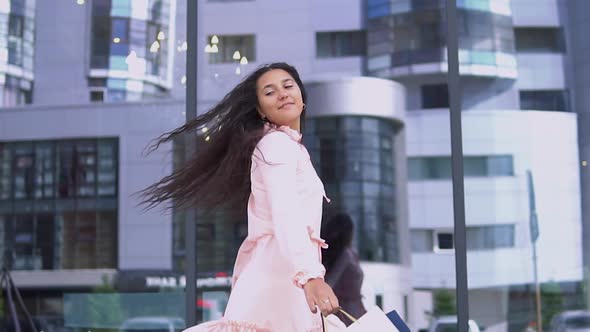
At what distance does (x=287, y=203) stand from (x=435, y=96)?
3.99 metres

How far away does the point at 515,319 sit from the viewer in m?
5.82

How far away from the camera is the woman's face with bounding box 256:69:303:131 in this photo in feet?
8.71

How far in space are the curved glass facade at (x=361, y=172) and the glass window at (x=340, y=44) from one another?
0.54 meters

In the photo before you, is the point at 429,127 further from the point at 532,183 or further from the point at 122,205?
the point at 122,205

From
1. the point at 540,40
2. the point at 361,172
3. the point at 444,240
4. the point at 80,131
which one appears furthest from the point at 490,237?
the point at 80,131

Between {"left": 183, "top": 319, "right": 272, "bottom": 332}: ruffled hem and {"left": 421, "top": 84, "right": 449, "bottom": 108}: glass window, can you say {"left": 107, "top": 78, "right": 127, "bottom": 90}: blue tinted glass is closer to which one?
{"left": 421, "top": 84, "right": 449, "bottom": 108}: glass window

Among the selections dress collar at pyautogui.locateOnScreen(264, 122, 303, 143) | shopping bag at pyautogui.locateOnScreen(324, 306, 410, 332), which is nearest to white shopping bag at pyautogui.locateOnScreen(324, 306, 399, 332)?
shopping bag at pyautogui.locateOnScreen(324, 306, 410, 332)

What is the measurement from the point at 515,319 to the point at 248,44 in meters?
2.54

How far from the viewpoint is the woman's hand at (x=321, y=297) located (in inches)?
85.4

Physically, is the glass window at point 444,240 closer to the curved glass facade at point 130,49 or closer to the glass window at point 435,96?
the glass window at point 435,96

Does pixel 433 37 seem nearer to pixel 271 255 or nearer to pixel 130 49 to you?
pixel 130 49

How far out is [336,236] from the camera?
247 inches

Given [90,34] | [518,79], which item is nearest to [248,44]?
[90,34]

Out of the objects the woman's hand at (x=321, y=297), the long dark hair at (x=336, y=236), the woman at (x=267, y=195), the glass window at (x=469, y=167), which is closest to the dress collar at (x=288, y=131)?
the woman at (x=267, y=195)
